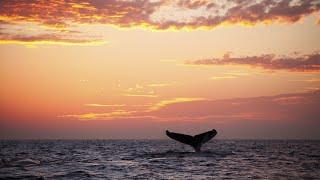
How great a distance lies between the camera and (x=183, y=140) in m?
49.8

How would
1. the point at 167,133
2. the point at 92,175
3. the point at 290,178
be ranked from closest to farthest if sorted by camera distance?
the point at 290,178 < the point at 92,175 < the point at 167,133

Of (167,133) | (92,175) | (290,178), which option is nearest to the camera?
(290,178)

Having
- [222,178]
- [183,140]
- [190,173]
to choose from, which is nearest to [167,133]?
[183,140]

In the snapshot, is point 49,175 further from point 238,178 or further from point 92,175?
point 238,178

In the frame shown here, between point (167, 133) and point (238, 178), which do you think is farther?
point (167, 133)

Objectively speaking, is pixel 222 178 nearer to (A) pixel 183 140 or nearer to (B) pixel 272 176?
(B) pixel 272 176

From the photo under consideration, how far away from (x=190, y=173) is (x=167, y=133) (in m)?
18.4

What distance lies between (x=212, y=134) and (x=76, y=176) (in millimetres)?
23558

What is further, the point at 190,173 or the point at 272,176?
the point at 190,173

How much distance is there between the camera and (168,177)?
26594 mm

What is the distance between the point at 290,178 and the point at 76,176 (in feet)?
43.5

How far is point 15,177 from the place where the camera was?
2695 centimetres

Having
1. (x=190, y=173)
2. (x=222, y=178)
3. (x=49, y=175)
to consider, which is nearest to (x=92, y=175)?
(x=49, y=175)

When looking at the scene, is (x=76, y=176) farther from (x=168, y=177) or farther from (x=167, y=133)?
(x=167, y=133)
